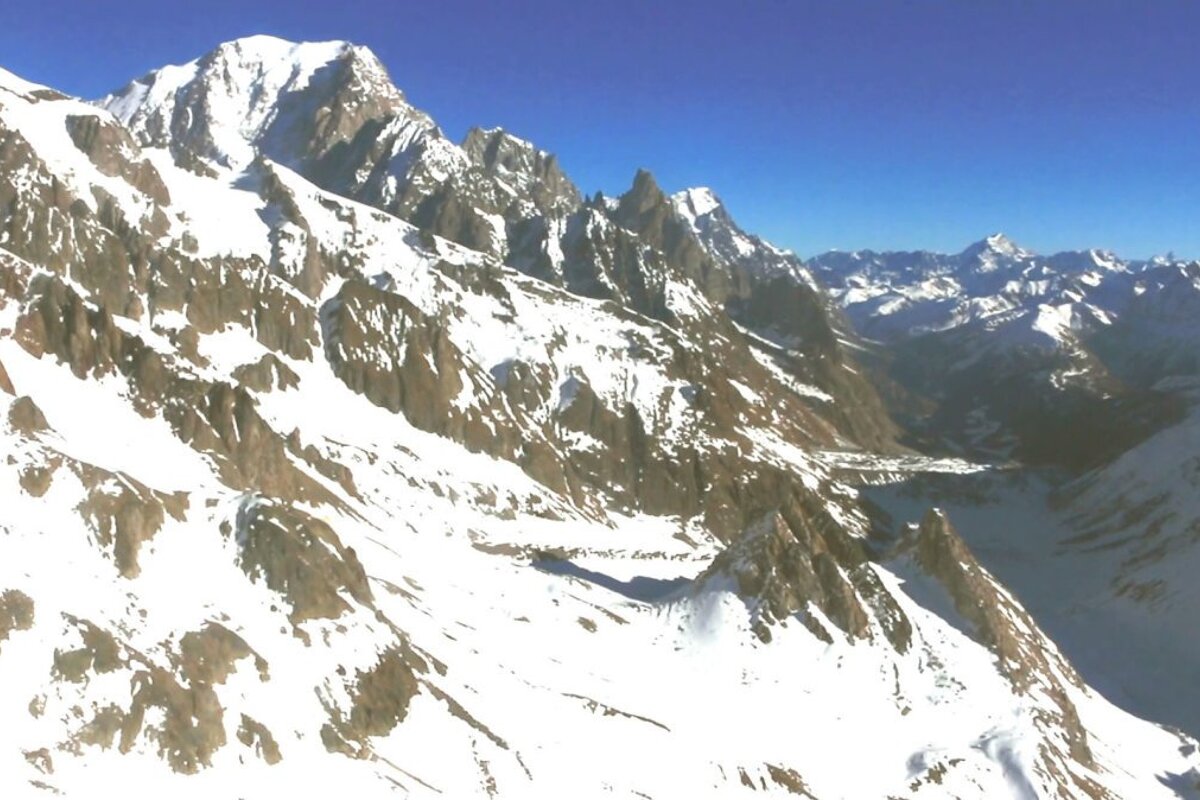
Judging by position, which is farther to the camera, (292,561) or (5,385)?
(5,385)

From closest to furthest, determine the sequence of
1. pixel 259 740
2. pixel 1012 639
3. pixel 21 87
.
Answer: pixel 259 740 → pixel 1012 639 → pixel 21 87

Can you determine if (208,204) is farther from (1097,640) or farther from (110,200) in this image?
(1097,640)

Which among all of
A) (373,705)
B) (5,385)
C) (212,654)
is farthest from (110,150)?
(373,705)

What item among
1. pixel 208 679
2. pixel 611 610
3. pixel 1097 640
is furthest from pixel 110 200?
pixel 1097 640

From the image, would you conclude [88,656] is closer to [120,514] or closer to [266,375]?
[120,514]

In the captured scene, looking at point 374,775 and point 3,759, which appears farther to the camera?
point 374,775

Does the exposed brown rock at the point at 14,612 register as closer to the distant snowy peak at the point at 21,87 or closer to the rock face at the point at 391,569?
the rock face at the point at 391,569

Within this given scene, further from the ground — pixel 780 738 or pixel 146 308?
pixel 146 308

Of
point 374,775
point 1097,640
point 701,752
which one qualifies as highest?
point 1097,640
